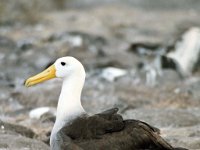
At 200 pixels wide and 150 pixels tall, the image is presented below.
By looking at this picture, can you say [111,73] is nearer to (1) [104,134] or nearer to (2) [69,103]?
(2) [69,103]

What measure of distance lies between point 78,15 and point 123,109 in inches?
476

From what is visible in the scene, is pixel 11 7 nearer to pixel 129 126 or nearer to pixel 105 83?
pixel 105 83

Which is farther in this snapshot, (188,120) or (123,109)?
(123,109)

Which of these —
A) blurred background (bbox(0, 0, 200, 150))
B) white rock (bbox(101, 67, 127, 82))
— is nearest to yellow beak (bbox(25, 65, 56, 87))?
blurred background (bbox(0, 0, 200, 150))

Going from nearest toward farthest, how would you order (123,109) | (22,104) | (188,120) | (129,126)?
(129,126) < (188,120) < (123,109) < (22,104)

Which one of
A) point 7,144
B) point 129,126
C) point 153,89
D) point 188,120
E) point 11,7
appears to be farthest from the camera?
point 11,7

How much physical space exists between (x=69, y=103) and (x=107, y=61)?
684cm

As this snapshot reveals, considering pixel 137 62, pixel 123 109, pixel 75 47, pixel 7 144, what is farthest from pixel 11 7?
pixel 7 144

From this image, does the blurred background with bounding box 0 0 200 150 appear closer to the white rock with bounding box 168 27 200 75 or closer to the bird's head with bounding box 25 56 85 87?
the white rock with bounding box 168 27 200 75

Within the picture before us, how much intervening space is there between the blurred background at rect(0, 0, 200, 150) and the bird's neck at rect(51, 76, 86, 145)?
0.58 metres

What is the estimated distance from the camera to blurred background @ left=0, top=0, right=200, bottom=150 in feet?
29.2

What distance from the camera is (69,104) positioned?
6824 mm

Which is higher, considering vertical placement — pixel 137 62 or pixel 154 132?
pixel 154 132

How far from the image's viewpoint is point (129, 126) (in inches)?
247
